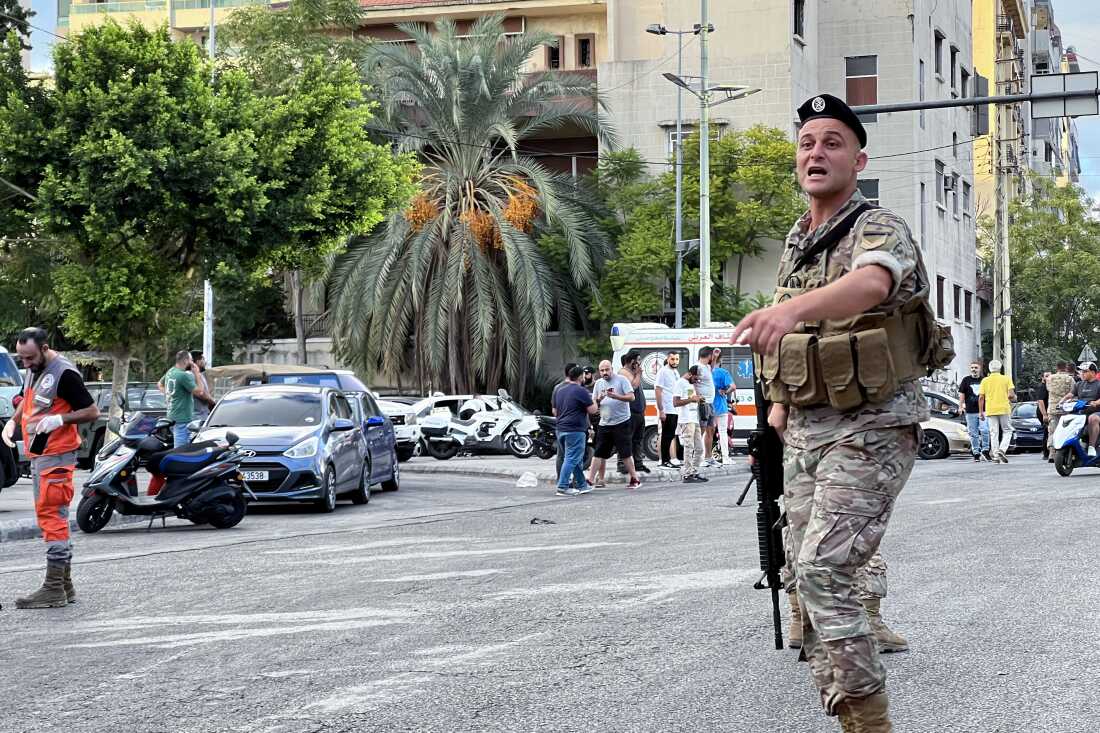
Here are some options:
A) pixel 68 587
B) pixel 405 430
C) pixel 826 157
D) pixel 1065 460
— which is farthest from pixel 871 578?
pixel 405 430

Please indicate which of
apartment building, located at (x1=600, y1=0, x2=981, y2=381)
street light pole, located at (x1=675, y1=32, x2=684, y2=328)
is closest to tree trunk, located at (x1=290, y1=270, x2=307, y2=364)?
apartment building, located at (x1=600, y1=0, x2=981, y2=381)

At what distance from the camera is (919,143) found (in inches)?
1933

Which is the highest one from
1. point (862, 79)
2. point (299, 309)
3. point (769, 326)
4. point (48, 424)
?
point (862, 79)

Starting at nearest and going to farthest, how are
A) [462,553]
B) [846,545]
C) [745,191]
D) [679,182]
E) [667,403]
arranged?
1. [846,545]
2. [462,553]
3. [667,403]
4. [679,182]
5. [745,191]

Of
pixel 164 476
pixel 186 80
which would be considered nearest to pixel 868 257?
pixel 164 476

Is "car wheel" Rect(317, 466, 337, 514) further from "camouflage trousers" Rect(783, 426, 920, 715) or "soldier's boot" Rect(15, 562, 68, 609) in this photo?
"camouflage trousers" Rect(783, 426, 920, 715)

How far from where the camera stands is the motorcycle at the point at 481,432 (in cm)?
3331

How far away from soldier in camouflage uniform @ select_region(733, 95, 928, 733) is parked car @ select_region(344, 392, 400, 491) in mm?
14993

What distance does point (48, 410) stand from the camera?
962 cm

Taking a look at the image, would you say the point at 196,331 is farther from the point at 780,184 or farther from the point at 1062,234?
the point at 1062,234

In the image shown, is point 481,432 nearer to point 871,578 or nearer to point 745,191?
point 745,191

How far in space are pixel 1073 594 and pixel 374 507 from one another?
1128 centimetres

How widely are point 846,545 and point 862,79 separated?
1826 inches

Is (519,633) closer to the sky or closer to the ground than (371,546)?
closer to the sky
